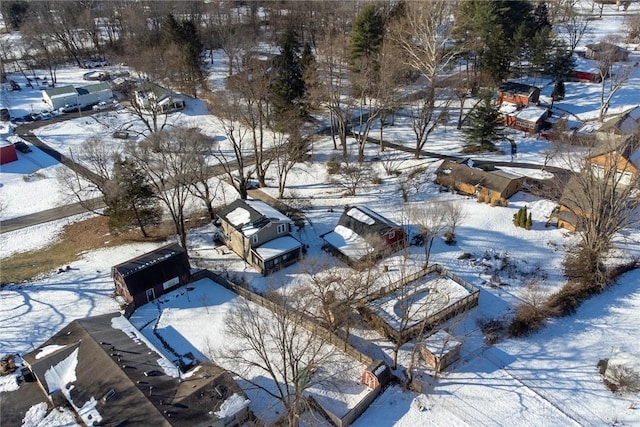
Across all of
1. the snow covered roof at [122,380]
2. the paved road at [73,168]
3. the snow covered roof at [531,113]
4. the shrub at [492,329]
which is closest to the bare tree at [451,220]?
the shrub at [492,329]

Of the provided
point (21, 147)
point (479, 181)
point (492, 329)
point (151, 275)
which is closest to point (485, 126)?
point (479, 181)

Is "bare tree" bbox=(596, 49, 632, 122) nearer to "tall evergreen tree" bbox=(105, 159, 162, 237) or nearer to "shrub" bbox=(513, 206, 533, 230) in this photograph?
"shrub" bbox=(513, 206, 533, 230)

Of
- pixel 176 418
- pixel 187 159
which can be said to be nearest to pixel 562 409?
pixel 176 418

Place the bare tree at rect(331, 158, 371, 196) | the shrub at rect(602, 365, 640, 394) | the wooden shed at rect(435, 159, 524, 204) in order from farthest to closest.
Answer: the bare tree at rect(331, 158, 371, 196) → the wooden shed at rect(435, 159, 524, 204) → the shrub at rect(602, 365, 640, 394)

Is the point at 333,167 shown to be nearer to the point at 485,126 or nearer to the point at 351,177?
the point at 351,177

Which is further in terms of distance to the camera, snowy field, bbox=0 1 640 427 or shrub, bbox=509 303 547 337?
shrub, bbox=509 303 547 337

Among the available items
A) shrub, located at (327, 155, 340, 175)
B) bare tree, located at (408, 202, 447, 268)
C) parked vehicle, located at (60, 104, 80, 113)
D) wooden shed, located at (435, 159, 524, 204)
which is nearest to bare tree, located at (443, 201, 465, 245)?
bare tree, located at (408, 202, 447, 268)
